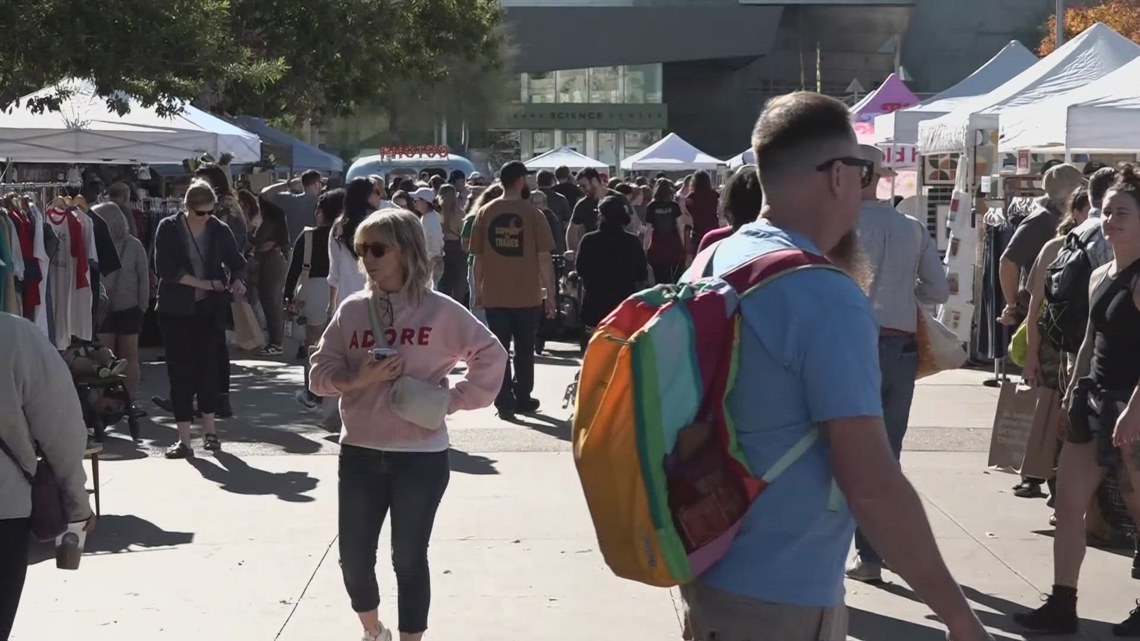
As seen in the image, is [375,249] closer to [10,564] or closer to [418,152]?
[10,564]

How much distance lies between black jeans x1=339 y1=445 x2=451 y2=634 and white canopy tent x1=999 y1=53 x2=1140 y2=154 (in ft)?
28.6

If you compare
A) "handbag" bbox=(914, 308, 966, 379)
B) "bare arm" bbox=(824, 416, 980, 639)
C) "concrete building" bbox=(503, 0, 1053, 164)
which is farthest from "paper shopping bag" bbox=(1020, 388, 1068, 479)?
"concrete building" bbox=(503, 0, 1053, 164)

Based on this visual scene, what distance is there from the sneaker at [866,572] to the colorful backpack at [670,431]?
421 cm

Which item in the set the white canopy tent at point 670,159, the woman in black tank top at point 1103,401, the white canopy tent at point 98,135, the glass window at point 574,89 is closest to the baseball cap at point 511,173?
the white canopy tent at point 98,135

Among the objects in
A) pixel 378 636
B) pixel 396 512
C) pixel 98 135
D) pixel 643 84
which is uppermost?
pixel 643 84

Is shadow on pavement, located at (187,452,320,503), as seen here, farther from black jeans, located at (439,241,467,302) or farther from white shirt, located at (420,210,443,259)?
black jeans, located at (439,241,467,302)

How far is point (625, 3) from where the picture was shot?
7212 centimetres

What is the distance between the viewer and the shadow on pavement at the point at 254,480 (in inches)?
346

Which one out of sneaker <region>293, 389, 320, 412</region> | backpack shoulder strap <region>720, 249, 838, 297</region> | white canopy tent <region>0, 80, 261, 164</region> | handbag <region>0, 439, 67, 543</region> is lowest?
sneaker <region>293, 389, 320, 412</region>

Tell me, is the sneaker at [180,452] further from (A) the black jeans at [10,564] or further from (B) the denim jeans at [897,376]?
(A) the black jeans at [10,564]

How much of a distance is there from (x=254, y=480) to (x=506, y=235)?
10.7ft

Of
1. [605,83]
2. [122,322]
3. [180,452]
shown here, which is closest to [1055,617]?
[180,452]

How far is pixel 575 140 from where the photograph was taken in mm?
73000

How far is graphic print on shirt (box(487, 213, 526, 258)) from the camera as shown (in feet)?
38.2
